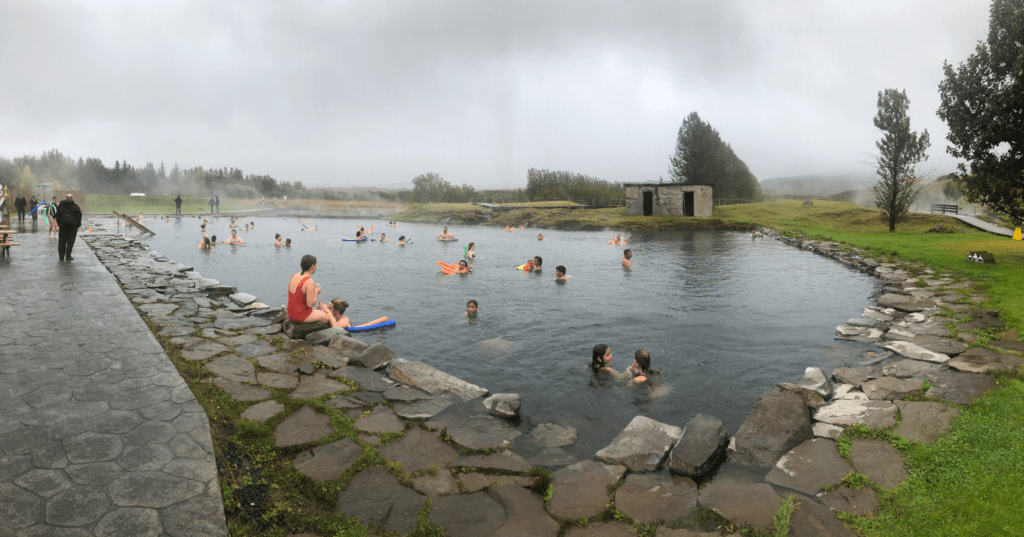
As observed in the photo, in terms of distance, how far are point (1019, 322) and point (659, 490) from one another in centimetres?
803

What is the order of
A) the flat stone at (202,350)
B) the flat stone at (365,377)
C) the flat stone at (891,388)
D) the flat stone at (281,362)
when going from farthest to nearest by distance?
the flat stone at (202,350) → the flat stone at (281,362) → the flat stone at (365,377) → the flat stone at (891,388)

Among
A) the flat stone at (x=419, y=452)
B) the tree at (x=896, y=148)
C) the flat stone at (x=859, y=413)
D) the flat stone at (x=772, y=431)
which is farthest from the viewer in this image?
the tree at (x=896, y=148)

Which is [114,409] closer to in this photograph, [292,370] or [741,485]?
[292,370]

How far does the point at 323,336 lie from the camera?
8.02 meters

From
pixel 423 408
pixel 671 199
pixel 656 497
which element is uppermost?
pixel 671 199

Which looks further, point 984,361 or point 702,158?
point 702,158

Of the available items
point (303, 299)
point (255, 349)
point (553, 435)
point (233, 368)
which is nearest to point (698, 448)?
point (553, 435)

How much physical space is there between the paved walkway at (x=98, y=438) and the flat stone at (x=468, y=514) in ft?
4.57

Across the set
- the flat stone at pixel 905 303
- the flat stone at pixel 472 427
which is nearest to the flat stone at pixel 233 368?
the flat stone at pixel 472 427

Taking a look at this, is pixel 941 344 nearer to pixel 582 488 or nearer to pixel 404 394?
pixel 582 488

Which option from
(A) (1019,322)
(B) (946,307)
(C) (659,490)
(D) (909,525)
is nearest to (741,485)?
(C) (659,490)

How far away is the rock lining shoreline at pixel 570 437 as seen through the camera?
3.80m

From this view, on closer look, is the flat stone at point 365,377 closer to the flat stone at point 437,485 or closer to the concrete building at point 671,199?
the flat stone at point 437,485

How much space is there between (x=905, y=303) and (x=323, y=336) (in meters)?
11.8
